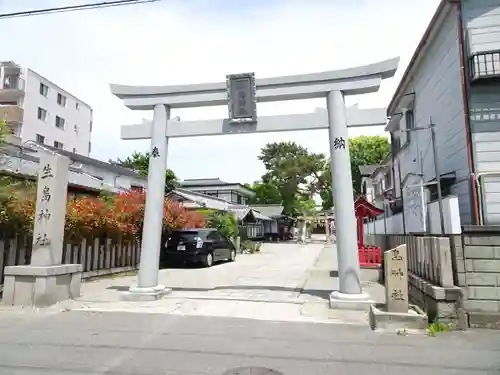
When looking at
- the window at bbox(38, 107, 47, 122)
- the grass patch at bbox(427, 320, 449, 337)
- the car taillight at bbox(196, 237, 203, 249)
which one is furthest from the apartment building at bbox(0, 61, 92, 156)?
the grass patch at bbox(427, 320, 449, 337)

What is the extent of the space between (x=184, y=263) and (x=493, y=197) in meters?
11.4

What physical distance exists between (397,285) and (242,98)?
16.1ft

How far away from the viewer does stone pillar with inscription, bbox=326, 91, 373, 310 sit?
7.43m

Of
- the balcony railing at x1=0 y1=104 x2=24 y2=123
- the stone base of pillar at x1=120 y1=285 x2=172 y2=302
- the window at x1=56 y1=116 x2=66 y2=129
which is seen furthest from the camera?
the window at x1=56 y1=116 x2=66 y2=129

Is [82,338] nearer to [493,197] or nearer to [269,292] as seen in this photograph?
[269,292]

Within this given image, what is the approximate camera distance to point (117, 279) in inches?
460

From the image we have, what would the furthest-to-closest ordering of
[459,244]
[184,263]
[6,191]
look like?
[184,263] < [6,191] < [459,244]

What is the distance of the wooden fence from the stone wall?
29.9ft

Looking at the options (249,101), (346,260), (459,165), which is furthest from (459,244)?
(249,101)

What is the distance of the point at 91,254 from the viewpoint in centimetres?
1152

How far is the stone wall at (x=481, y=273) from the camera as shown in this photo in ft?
19.4

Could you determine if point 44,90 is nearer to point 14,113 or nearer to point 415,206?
point 14,113

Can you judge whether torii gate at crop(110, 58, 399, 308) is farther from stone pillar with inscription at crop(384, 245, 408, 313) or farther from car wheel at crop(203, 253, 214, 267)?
car wheel at crop(203, 253, 214, 267)

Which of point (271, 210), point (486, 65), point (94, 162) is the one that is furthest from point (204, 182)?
point (486, 65)
